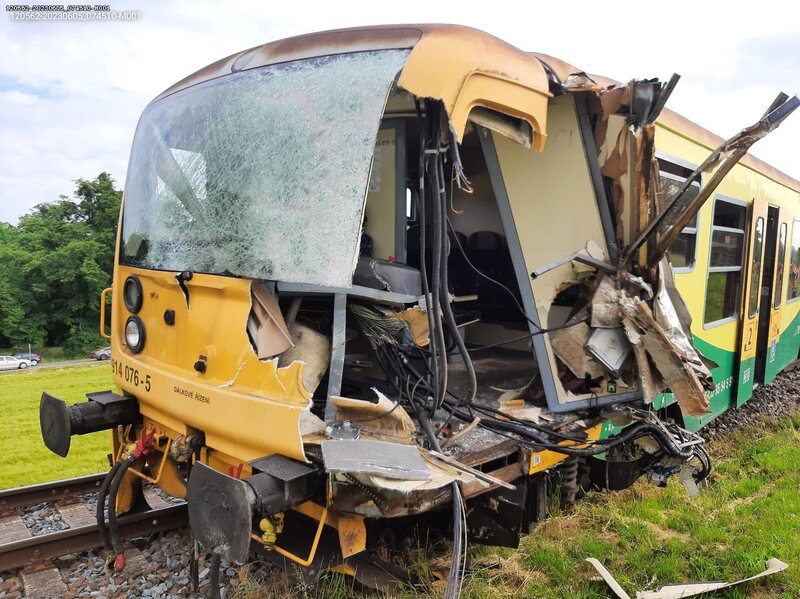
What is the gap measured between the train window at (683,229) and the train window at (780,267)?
3070mm

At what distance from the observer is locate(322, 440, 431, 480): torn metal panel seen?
2.41 metres

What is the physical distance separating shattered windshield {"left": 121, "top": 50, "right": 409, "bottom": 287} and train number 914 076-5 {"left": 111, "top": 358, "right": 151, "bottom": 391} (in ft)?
2.07

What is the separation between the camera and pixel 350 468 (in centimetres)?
238

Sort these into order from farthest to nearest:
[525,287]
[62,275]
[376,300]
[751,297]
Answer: [62,275] → [751,297] → [525,287] → [376,300]

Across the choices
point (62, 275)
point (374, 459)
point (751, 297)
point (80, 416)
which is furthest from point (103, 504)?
point (62, 275)

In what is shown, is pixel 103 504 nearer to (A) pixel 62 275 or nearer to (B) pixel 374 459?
(B) pixel 374 459

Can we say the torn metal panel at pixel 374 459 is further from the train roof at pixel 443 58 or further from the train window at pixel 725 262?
the train window at pixel 725 262

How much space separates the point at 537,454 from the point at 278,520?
1.48 metres

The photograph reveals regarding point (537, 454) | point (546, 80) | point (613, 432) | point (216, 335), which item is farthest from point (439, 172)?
point (613, 432)

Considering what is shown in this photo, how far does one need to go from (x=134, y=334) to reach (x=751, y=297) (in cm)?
586

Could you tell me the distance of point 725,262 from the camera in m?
5.60

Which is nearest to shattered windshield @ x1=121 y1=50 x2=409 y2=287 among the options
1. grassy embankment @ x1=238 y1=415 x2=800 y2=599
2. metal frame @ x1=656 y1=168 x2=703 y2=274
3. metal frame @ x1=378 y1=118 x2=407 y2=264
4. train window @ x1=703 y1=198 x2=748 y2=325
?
metal frame @ x1=378 y1=118 x2=407 y2=264

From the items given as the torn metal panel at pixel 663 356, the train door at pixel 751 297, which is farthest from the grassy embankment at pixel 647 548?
the train door at pixel 751 297

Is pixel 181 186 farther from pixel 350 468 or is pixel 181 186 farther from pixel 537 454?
pixel 537 454
